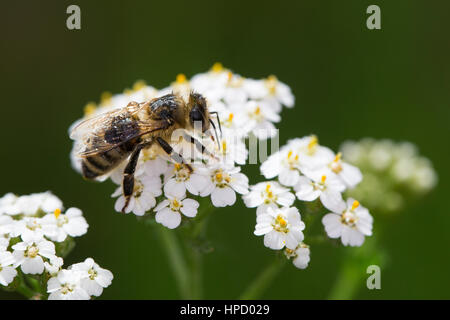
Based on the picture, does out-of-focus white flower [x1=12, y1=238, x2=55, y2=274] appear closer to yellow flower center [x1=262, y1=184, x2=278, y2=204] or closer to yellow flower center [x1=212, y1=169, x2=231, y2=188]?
yellow flower center [x1=212, y1=169, x2=231, y2=188]

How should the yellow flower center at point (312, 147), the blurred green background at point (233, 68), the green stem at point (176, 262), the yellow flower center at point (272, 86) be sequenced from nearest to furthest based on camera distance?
the yellow flower center at point (312, 147)
the green stem at point (176, 262)
the yellow flower center at point (272, 86)
the blurred green background at point (233, 68)

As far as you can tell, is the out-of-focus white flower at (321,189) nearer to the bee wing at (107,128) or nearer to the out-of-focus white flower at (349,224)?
the out-of-focus white flower at (349,224)

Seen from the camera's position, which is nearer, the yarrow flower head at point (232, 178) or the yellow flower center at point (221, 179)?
the yarrow flower head at point (232, 178)

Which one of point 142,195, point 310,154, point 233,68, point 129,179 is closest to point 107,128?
point 129,179

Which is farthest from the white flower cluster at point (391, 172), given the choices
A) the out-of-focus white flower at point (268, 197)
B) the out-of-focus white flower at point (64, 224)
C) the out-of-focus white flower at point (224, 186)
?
the out-of-focus white flower at point (64, 224)

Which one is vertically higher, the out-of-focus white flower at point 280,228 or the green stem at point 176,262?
the out-of-focus white flower at point 280,228

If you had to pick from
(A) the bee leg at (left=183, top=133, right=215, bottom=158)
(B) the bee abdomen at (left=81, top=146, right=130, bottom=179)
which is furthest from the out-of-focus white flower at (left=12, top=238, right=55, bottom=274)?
(A) the bee leg at (left=183, top=133, right=215, bottom=158)
